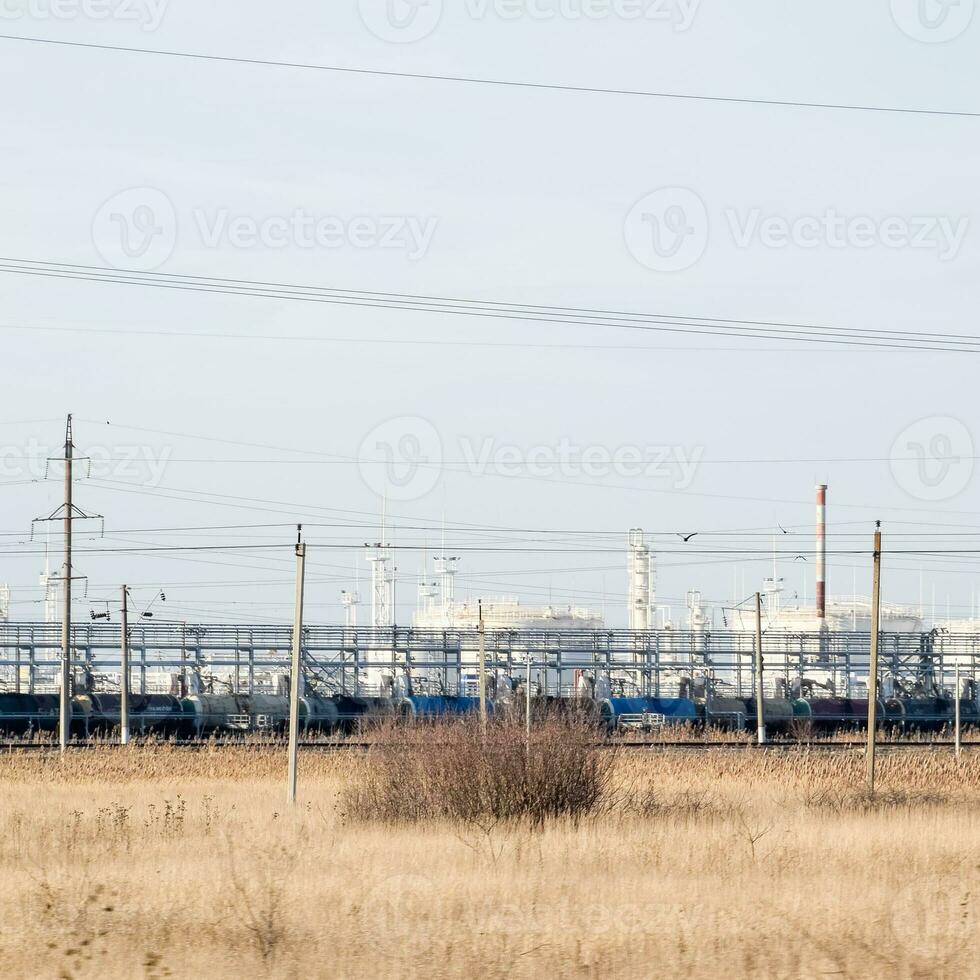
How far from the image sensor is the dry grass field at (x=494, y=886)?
923 centimetres

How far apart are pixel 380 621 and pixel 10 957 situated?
12411 cm

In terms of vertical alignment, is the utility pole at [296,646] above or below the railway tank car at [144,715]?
above

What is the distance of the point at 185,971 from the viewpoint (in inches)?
347

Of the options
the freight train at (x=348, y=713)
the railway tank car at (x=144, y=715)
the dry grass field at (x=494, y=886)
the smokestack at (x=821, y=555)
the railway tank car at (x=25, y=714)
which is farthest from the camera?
the smokestack at (x=821, y=555)

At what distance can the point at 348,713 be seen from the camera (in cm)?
4912

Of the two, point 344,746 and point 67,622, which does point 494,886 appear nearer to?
point 344,746

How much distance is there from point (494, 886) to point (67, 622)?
80.1 feet

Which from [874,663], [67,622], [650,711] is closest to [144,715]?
[67,622]

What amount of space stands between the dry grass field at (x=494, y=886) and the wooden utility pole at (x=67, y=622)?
11341mm

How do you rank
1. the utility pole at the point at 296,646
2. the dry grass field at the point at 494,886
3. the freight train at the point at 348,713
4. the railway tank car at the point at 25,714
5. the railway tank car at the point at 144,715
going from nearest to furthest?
the dry grass field at the point at 494,886
the utility pole at the point at 296,646
the railway tank car at the point at 25,714
the freight train at the point at 348,713
the railway tank car at the point at 144,715

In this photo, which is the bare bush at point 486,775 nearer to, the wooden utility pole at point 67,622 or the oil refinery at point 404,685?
the wooden utility pole at point 67,622

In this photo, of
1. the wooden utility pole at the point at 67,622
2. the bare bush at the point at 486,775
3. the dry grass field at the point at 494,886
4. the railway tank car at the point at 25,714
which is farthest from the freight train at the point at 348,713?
the bare bush at the point at 486,775

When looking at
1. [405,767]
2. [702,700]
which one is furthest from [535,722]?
[702,700]

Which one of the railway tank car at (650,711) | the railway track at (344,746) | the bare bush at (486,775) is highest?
the bare bush at (486,775)
